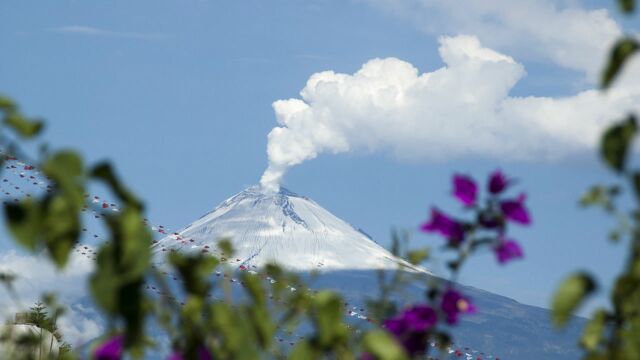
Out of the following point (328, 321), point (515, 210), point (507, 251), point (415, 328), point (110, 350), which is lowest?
point (110, 350)

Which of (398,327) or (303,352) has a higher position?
(398,327)

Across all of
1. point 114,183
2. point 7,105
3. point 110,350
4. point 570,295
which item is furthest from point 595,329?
point 7,105

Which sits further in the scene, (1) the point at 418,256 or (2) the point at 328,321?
(1) the point at 418,256

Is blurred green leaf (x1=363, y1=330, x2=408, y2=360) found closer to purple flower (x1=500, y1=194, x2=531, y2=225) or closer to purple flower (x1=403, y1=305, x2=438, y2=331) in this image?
purple flower (x1=403, y1=305, x2=438, y2=331)

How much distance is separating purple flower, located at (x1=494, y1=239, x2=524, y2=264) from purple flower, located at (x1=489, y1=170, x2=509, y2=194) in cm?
13

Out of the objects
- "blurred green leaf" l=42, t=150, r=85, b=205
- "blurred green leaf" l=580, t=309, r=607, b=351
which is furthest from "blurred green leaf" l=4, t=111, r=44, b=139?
"blurred green leaf" l=580, t=309, r=607, b=351

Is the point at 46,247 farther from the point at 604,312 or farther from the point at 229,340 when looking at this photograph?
the point at 604,312

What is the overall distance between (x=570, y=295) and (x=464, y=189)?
1.80 ft

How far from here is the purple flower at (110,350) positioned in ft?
6.17

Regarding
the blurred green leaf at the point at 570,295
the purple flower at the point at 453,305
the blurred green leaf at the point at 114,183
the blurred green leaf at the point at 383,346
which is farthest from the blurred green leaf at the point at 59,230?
the purple flower at the point at 453,305

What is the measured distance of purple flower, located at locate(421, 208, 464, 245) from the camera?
91.4 inches

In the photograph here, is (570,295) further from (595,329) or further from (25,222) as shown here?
(25,222)

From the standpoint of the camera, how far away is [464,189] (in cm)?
231

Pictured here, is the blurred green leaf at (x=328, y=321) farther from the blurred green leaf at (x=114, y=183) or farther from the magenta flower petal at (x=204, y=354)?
the blurred green leaf at (x=114, y=183)
